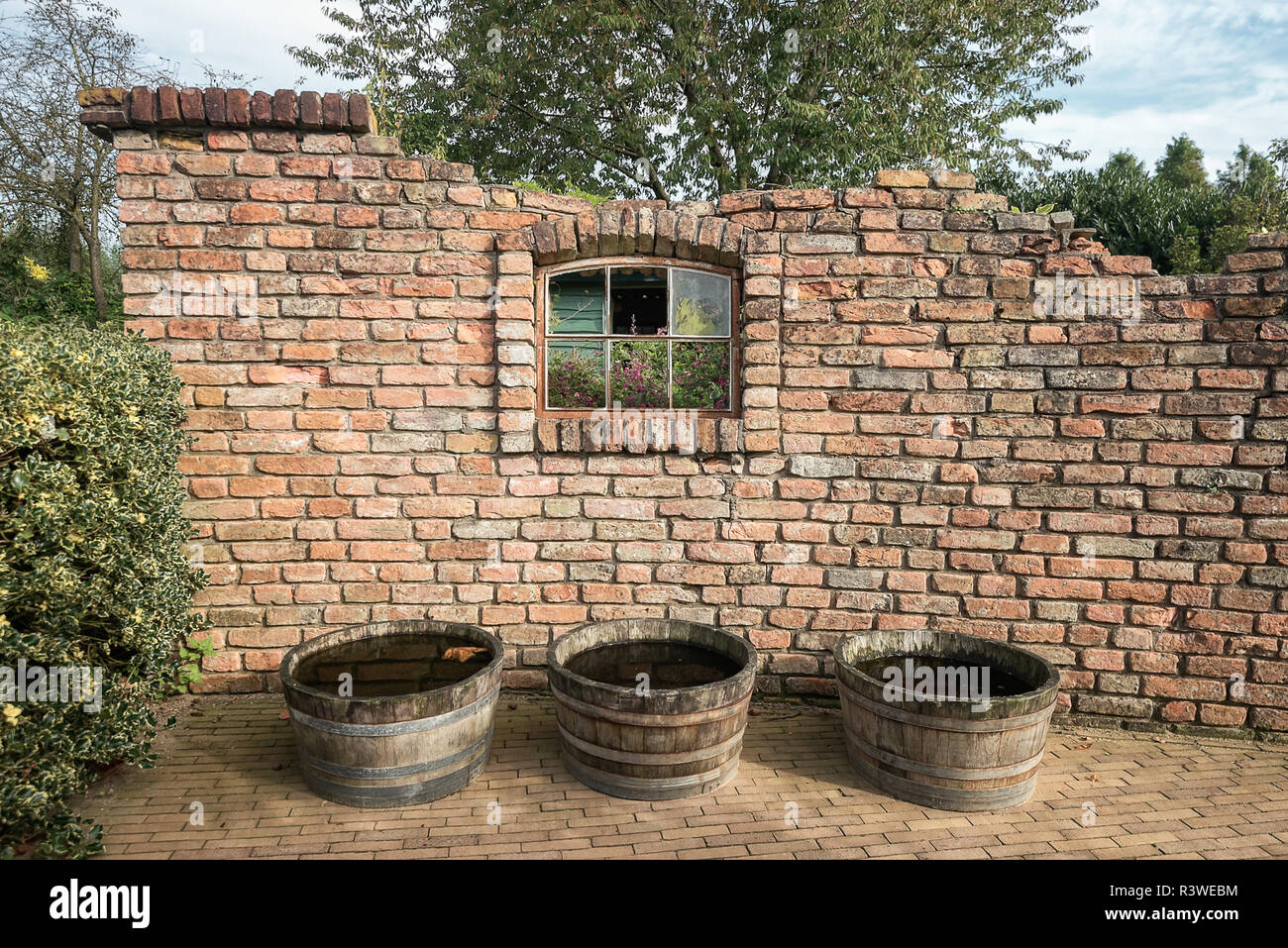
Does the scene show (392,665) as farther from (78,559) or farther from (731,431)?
(731,431)

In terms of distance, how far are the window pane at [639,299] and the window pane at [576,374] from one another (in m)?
0.22

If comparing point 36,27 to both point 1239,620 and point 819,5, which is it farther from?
point 1239,620

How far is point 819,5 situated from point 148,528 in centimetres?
897

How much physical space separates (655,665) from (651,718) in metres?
0.52

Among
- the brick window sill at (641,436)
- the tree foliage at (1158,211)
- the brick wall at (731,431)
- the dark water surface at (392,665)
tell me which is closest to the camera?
the dark water surface at (392,665)

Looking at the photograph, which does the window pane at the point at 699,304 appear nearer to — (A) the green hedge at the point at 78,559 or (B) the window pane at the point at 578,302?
(B) the window pane at the point at 578,302

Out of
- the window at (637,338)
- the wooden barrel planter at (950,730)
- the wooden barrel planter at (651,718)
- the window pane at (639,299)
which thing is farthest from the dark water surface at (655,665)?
the window pane at (639,299)

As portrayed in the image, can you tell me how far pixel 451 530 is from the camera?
393cm

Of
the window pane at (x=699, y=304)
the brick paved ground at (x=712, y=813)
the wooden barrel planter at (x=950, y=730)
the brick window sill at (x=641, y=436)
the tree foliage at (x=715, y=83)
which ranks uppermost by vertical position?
the tree foliage at (x=715, y=83)

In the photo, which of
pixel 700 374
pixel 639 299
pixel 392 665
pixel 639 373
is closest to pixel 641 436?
pixel 639 373

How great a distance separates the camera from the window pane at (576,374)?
160 inches

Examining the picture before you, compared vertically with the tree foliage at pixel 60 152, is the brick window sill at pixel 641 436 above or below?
below

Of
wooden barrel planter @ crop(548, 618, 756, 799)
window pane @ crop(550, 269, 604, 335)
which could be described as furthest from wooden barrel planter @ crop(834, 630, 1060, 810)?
window pane @ crop(550, 269, 604, 335)

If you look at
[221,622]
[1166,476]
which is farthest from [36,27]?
[1166,476]
